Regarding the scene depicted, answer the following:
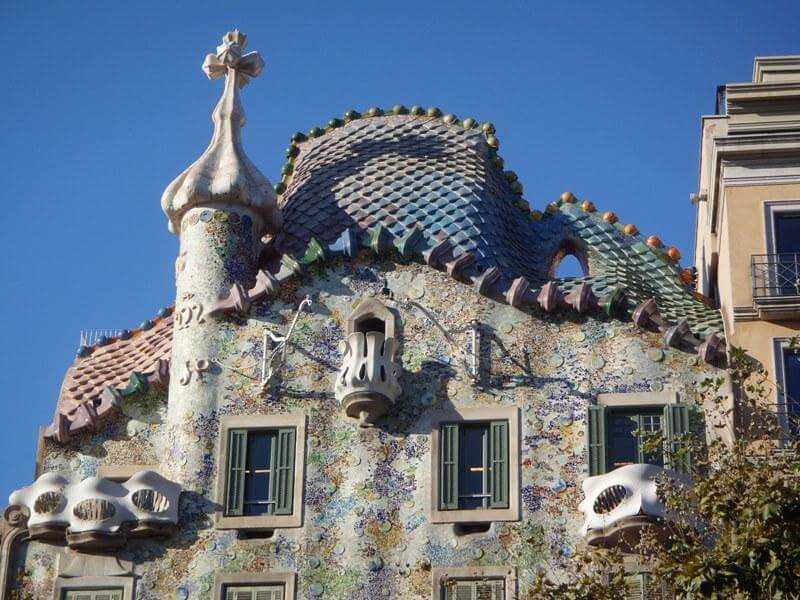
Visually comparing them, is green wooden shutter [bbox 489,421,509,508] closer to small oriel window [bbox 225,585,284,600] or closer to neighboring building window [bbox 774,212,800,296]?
small oriel window [bbox 225,585,284,600]

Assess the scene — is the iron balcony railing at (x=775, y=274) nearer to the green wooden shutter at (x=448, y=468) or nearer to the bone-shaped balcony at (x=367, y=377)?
the green wooden shutter at (x=448, y=468)

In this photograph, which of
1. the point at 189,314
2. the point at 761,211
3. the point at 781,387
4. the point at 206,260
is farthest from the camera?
the point at 206,260

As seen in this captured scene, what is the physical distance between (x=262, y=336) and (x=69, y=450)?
9.87ft

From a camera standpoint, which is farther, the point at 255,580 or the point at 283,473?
the point at 283,473

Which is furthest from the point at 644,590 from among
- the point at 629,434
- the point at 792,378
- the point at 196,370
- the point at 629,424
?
the point at 196,370

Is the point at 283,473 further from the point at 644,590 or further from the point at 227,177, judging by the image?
the point at 644,590

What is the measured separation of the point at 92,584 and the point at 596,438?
6616mm

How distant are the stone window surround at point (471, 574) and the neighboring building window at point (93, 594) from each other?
4.03m

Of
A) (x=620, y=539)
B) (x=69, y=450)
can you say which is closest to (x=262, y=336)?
(x=69, y=450)

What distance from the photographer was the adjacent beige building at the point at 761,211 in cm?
2852

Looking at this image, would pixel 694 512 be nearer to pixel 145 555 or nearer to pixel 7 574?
pixel 145 555

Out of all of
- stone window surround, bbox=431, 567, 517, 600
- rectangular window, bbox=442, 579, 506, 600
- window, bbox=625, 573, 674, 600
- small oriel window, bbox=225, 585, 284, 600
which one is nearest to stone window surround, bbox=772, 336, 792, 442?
window, bbox=625, 573, 674, 600

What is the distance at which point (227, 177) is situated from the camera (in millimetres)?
30922

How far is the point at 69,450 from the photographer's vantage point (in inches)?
1187
